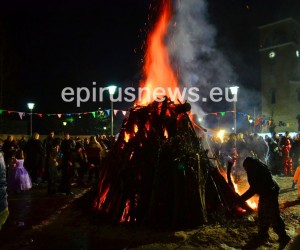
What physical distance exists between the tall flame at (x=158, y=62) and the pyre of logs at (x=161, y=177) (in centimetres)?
181

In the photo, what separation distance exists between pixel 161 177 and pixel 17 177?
6.24 m

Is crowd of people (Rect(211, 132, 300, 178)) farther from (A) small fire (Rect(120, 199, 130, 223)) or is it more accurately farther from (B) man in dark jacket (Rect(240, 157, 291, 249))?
(B) man in dark jacket (Rect(240, 157, 291, 249))

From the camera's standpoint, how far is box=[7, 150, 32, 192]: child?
38.5ft

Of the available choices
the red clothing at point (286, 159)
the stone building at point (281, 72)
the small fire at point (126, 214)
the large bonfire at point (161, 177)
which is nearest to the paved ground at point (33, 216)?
the large bonfire at point (161, 177)

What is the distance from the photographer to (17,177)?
11750 mm

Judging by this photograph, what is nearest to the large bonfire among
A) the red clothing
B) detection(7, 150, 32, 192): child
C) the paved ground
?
the paved ground

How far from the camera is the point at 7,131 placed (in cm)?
3303

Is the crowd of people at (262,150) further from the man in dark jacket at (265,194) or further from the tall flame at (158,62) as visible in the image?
the man in dark jacket at (265,194)

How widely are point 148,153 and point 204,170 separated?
53.4 inches

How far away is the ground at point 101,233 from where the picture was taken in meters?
6.18

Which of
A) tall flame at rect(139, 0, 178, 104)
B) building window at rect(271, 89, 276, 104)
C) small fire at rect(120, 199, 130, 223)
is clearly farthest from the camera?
building window at rect(271, 89, 276, 104)

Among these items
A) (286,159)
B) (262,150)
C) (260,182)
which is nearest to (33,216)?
(260,182)

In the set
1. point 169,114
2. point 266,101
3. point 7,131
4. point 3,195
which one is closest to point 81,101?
point 7,131

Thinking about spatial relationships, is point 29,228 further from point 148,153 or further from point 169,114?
point 169,114
